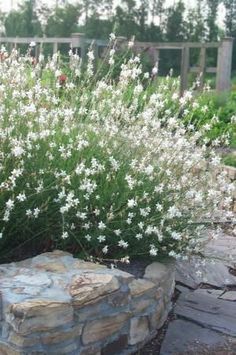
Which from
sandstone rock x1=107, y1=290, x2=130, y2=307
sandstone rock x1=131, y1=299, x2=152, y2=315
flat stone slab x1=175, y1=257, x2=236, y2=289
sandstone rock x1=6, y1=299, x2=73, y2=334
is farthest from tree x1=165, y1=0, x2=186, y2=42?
sandstone rock x1=6, y1=299, x2=73, y2=334

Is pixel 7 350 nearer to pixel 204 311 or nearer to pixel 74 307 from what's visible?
pixel 74 307

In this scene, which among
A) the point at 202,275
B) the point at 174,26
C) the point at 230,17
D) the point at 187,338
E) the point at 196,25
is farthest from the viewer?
the point at 230,17

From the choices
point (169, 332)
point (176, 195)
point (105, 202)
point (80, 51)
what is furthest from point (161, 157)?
point (80, 51)

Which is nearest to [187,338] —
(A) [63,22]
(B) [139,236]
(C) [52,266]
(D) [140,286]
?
(D) [140,286]

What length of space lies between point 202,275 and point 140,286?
1123 mm

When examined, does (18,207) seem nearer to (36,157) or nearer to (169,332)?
(36,157)

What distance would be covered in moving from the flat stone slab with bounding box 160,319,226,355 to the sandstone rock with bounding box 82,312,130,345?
34 centimetres

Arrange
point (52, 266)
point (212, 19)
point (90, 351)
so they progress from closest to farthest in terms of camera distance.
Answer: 1. point (90, 351)
2. point (52, 266)
3. point (212, 19)

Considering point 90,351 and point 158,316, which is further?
point 158,316

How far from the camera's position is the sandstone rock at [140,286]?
110 inches

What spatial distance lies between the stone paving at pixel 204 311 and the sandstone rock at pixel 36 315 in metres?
0.72

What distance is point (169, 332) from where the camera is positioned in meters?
3.13

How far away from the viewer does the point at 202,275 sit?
3873 millimetres

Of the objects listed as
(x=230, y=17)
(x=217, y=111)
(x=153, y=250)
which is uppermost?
(x=230, y=17)
